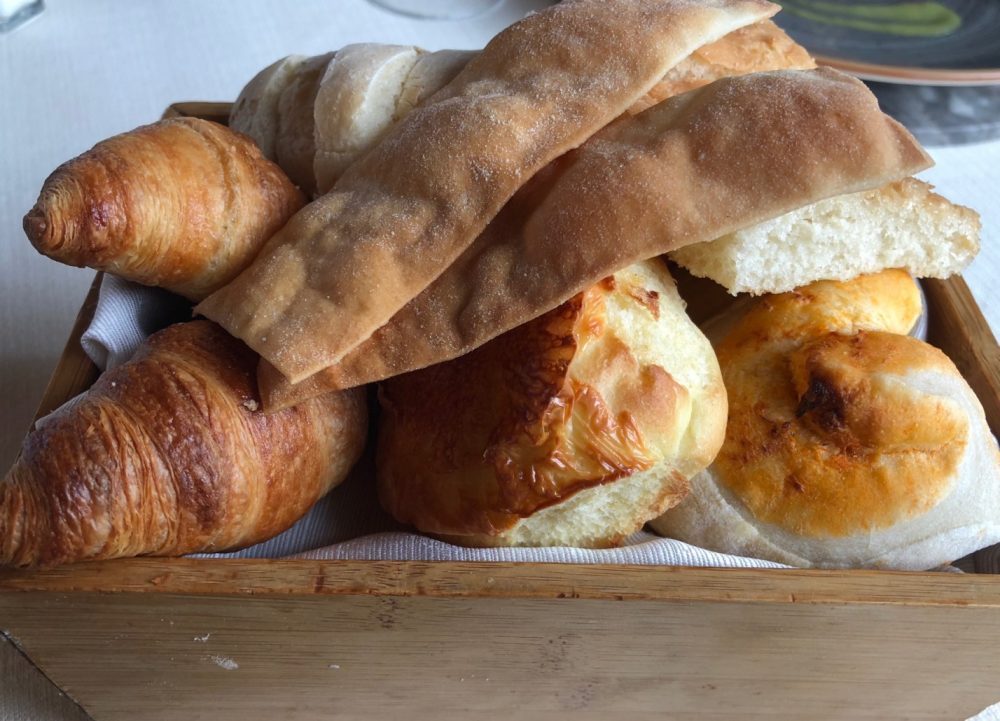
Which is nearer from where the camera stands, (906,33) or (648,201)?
(648,201)

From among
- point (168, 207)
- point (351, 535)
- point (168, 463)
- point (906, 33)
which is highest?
point (168, 207)

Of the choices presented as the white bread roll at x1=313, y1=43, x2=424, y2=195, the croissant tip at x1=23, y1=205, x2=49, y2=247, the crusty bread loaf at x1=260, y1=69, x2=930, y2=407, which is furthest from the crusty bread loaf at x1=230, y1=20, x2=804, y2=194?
the croissant tip at x1=23, y1=205, x2=49, y2=247

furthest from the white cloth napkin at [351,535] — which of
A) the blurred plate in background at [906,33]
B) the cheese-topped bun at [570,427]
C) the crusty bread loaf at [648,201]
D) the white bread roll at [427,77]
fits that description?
the blurred plate in background at [906,33]

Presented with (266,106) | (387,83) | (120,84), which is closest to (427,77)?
(387,83)

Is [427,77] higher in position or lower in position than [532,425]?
higher

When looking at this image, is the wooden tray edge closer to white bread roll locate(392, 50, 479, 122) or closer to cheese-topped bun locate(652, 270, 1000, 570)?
cheese-topped bun locate(652, 270, 1000, 570)

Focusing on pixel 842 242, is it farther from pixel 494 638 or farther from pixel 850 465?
pixel 494 638

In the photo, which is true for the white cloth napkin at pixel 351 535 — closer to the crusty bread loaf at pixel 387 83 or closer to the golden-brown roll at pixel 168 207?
the golden-brown roll at pixel 168 207

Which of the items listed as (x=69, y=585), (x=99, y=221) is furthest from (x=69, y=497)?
(x=99, y=221)
